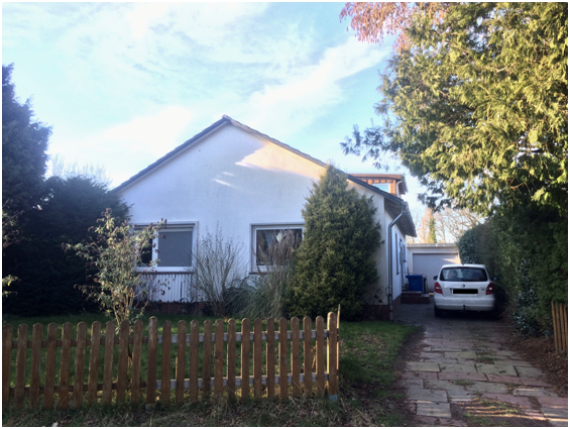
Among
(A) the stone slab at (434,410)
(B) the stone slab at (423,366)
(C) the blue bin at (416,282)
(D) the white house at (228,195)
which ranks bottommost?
(A) the stone slab at (434,410)

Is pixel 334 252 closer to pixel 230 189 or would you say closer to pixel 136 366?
pixel 230 189

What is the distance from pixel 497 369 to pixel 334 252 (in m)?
4.43

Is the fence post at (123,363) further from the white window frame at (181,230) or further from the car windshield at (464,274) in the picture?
the car windshield at (464,274)

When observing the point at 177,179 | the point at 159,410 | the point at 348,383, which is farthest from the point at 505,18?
the point at 177,179

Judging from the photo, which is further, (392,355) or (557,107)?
(392,355)

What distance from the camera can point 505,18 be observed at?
18.0 feet

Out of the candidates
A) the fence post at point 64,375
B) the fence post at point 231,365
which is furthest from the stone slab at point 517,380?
the fence post at point 64,375

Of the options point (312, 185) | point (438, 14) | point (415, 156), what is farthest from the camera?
point (312, 185)

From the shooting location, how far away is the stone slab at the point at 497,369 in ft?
19.7

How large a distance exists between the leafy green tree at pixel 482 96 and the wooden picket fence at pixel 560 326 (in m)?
1.80

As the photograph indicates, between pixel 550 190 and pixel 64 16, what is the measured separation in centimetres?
807

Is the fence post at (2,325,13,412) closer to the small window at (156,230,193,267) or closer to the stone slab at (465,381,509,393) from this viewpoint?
the stone slab at (465,381,509,393)

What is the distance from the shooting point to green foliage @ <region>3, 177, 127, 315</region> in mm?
10273

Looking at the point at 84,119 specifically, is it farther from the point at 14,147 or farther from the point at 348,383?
the point at 348,383
